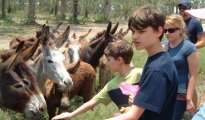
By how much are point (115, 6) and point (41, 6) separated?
1705cm

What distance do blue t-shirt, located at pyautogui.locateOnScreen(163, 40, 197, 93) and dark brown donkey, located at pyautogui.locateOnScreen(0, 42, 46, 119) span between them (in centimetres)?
178

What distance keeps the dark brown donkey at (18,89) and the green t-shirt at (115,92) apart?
1.43m

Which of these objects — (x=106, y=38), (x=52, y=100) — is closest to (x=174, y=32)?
(x=52, y=100)

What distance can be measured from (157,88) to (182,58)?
247cm

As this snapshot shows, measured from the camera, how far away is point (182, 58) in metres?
5.20

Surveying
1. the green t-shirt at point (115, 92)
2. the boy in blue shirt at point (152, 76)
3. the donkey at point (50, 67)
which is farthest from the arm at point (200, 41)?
the boy in blue shirt at point (152, 76)

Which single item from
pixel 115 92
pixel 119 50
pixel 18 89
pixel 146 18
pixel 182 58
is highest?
pixel 146 18

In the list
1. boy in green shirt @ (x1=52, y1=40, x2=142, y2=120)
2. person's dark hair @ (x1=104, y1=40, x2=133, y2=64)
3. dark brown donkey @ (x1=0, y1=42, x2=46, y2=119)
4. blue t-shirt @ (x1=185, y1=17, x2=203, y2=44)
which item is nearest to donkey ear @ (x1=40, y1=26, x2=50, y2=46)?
dark brown donkey @ (x1=0, y1=42, x2=46, y2=119)

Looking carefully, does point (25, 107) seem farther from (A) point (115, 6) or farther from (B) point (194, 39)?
(A) point (115, 6)

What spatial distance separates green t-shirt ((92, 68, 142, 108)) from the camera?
3.97m

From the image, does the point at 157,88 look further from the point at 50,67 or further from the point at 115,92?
the point at 50,67

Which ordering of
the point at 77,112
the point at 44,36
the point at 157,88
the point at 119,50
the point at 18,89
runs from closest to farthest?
the point at 157,88, the point at 77,112, the point at 119,50, the point at 18,89, the point at 44,36

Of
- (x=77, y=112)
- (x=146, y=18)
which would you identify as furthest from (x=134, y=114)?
(x=77, y=112)

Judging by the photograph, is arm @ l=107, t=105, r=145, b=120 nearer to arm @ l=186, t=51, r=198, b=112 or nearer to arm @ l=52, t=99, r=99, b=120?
arm @ l=52, t=99, r=99, b=120
